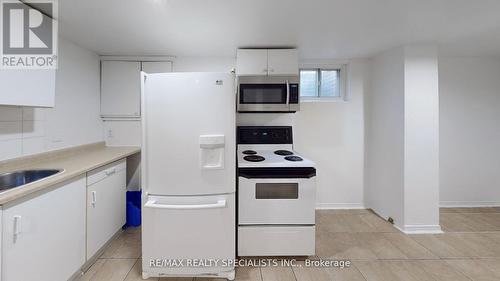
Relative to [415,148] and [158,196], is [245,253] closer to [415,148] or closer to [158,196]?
[158,196]

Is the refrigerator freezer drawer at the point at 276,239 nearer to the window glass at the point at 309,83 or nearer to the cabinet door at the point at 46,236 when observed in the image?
the cabinet door at the point at 46,236

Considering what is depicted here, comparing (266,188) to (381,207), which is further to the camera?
(381,207)

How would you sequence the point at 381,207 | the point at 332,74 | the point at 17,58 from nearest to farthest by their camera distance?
1. the point at 17,58
2. the point at 381,207
3. the point at 332,74

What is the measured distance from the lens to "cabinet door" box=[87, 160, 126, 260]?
2065mm

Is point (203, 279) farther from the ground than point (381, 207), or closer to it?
closer to it

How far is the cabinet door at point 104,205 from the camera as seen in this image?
2.06 metres

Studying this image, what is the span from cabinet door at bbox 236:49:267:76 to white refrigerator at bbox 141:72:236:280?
39.4 inches

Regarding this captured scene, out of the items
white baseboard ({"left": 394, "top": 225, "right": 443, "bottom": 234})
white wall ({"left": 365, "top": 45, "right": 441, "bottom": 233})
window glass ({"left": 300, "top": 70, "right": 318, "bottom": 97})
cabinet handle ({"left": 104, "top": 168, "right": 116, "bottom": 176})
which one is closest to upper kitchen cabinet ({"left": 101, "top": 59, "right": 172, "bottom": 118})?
cabinet handle ({"left": 104, "top": 168, "right": 116, "bottom": 176})

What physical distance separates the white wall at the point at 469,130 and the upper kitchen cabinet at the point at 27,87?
4.34 metres

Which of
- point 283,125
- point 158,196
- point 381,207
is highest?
point 283,125

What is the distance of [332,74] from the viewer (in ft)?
11.7

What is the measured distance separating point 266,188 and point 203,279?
33.6 inches

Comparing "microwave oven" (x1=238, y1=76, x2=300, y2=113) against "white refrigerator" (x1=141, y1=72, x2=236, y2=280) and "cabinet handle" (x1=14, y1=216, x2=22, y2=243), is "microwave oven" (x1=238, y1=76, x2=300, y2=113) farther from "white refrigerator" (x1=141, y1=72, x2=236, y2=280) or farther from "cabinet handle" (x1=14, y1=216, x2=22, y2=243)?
"cabinet handle" (x1=14, y1=216, x2=22, y2=243)

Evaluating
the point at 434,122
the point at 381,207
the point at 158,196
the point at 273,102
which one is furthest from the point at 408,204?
the point at 158,196
